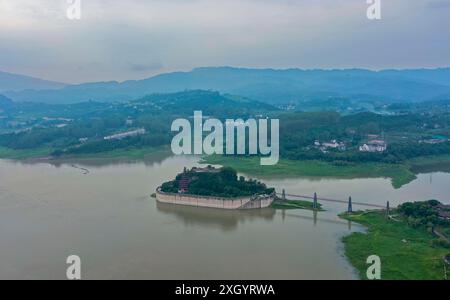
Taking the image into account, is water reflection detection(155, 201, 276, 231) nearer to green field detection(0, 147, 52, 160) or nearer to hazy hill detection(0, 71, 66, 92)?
green field detection(0, 147, 52, 160)

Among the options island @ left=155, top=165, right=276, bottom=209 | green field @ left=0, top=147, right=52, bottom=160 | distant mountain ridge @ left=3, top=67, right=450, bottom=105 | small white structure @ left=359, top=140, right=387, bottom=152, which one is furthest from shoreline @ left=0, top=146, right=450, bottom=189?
distant mountain ridge @ left=3, top=67, right=450, bottom=105

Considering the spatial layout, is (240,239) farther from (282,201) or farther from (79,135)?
(79,135)

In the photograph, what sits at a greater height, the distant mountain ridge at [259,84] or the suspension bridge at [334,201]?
the distant mountain ridge at [259,84]

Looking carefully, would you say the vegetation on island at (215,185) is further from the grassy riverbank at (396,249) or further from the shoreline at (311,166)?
the shoreline at (311,166)

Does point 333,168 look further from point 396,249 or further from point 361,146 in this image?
point 396,249

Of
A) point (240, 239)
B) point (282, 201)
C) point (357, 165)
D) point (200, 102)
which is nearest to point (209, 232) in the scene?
point (240, 239)

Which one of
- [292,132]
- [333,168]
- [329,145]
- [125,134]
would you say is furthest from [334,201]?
[125,134]

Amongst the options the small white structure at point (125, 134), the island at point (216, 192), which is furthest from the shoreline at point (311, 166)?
the small white structure at point (125, 134)
